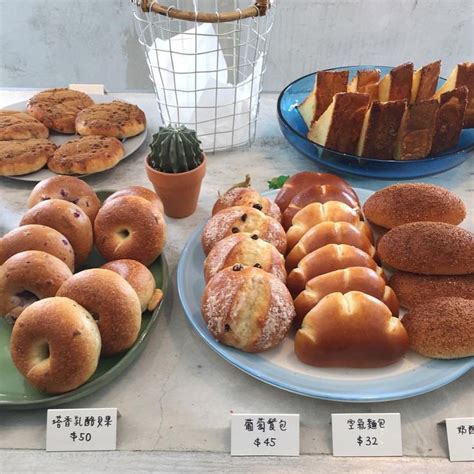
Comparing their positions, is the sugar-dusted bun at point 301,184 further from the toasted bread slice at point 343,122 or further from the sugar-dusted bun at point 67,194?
the sugar-dusted bun at point 67,194

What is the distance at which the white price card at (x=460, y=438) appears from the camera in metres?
0.71

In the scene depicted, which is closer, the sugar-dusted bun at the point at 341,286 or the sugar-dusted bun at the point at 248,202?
the sugar-dusted bun at the point at 341,286

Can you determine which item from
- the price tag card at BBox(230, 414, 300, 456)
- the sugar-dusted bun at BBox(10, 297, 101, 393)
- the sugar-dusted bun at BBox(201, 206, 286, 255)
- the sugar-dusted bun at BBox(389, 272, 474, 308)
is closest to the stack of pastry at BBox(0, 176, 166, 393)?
the sugar-dusted bun at BBox(10, 297, 101, 393)

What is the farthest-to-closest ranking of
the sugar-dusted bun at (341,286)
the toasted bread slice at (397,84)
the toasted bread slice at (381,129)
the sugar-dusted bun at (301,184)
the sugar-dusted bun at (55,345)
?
the toasted bread slice at (397,84) → the toasted bread slice at (381,129) → the sugar-dusted bun at (301,184) → the sugar-dusted bun at (341,286) → the sugar-dusted bun at (55,345)

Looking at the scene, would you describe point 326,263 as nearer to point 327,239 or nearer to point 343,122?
point 327,239

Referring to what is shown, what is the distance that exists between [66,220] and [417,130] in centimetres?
87

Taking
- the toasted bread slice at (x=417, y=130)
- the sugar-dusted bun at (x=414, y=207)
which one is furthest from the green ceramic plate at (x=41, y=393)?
the toasted bread slice at (x=417, y=130)

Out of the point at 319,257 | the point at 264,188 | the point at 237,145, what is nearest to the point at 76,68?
the point at 237,145

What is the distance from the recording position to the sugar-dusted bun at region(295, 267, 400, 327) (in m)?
0.79

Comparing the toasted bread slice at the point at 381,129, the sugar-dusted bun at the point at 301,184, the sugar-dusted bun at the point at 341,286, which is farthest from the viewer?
the toasted bread slice at the point at 381,129

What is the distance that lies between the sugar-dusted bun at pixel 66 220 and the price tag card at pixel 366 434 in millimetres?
540

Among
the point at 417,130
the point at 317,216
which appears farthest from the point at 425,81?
the point at 317,216

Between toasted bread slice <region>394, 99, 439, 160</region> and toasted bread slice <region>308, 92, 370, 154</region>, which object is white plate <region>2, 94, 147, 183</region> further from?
toasted bread slice <region>394, 99, 439, 160</region>

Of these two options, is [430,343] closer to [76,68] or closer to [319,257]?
[319,257]
